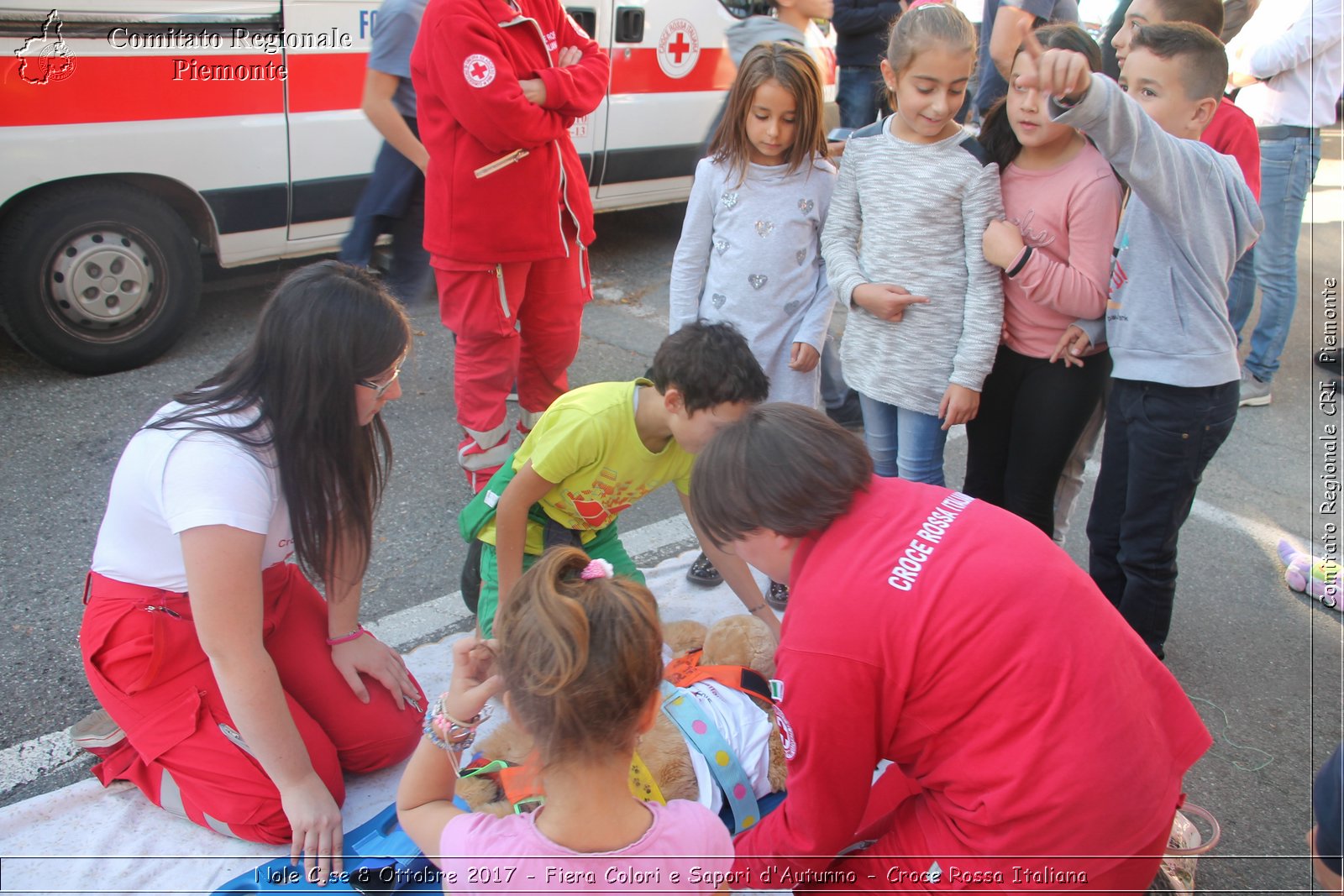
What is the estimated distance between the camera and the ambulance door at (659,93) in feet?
16.7

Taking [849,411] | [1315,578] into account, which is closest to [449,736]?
[849,411]

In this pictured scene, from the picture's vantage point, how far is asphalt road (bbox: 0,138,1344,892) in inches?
92.9

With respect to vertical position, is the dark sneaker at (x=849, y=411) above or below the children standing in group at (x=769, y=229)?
below

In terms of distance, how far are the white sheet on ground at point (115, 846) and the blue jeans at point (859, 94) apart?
4.64 m

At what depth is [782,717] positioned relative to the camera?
152cm

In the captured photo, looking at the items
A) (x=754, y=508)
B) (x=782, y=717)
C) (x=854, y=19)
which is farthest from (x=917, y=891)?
(x=854, y=19)

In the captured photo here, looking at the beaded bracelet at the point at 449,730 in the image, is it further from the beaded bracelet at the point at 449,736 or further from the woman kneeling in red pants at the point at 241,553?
the woman kneeling in red pants at the point at 241,553

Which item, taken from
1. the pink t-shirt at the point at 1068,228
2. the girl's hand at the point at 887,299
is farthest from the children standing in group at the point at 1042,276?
the girl's hand at the point at 887,299

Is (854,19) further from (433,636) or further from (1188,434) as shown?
(433,636)

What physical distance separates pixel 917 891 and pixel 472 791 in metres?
0.89

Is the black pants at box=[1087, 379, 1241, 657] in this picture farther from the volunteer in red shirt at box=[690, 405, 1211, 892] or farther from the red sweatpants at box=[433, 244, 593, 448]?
the red sweatpants at box=[433, 244, 593, 448]

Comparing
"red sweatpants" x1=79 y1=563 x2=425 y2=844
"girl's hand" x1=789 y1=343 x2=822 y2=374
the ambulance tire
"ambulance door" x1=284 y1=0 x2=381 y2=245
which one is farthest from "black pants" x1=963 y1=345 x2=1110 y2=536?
the ambulance tire

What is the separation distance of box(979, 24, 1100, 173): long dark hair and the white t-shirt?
6.43 feet

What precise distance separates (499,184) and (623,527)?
1.21 m
